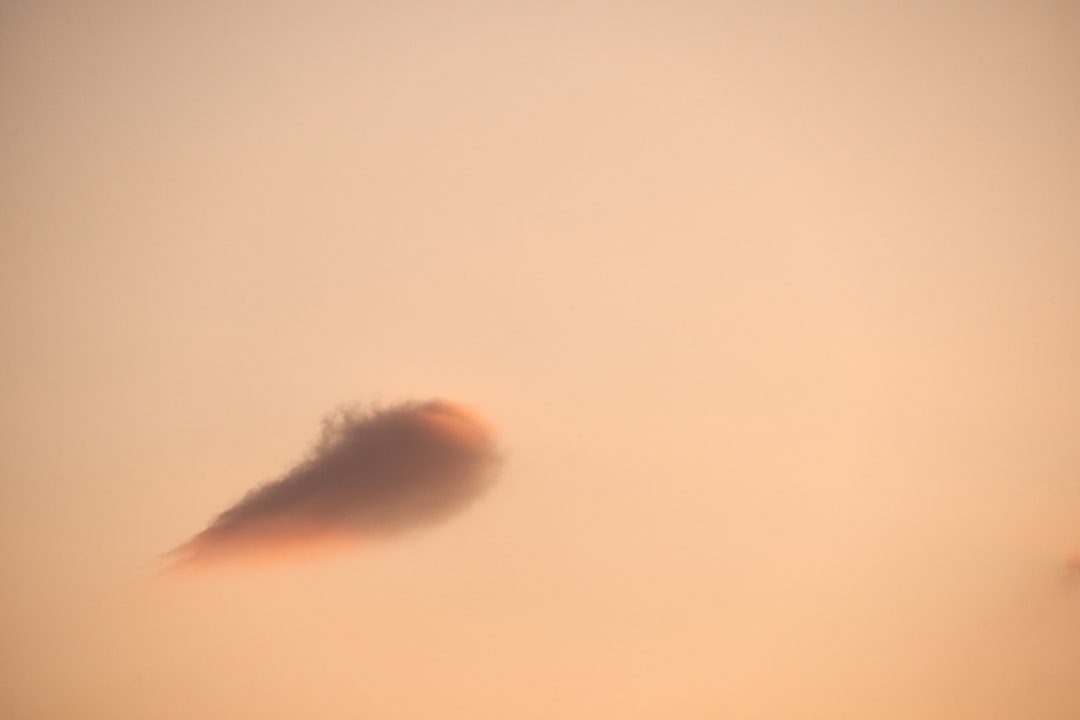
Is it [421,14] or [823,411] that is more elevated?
[421,14]

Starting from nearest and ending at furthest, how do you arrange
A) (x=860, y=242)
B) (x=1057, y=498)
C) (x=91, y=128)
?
(x=91, y=128) → (x=860, y=242) → (x=1057, y=498)

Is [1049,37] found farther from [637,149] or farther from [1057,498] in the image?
[1057,498]

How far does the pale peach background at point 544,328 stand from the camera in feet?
11.6

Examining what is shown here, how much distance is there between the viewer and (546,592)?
3.84 meters

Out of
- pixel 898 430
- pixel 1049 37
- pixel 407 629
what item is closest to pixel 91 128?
pixel 407 629

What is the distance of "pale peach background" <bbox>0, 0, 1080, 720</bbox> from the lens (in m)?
3.53

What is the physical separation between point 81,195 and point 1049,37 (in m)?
4.85

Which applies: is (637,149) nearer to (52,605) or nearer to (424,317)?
(424,317)

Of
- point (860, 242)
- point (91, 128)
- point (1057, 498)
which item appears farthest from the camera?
point (1057, 498)

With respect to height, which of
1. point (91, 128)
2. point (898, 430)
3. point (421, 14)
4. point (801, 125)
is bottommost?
point (898, 430)

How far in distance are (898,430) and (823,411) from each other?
43cm

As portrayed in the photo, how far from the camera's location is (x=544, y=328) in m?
3.66

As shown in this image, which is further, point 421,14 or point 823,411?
point 823,411

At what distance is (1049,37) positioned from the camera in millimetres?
3576
